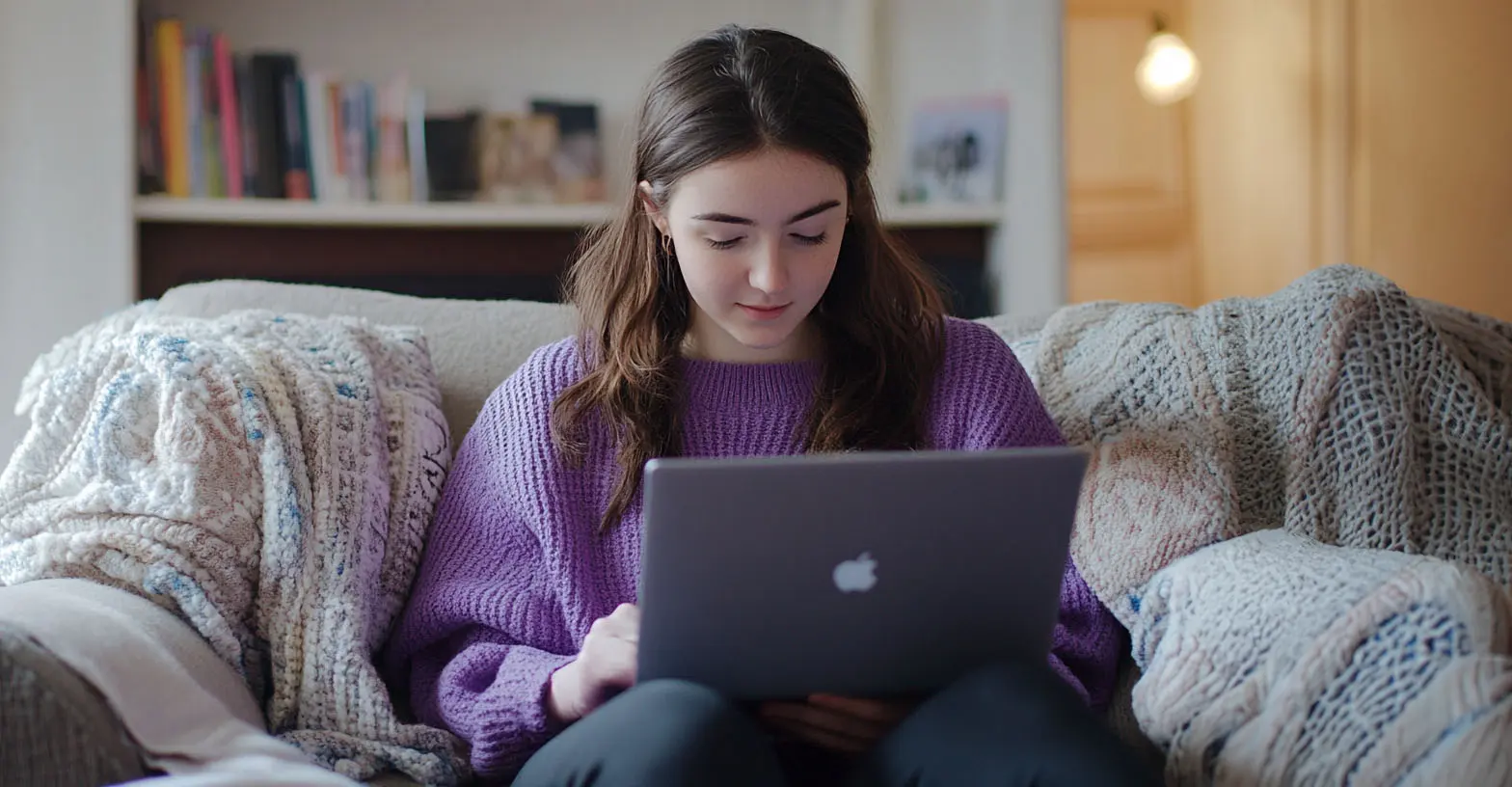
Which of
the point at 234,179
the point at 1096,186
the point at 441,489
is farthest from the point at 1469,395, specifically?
the point at 1096,186

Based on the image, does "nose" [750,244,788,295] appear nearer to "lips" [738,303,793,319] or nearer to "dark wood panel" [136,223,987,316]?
"lips" [738,303,793,319]

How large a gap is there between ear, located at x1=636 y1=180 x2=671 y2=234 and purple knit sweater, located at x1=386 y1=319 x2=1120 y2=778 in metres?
0.14

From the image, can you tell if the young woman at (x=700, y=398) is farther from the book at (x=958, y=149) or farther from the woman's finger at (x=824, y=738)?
the book at (x=958, y=149)

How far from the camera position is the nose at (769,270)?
1.11m

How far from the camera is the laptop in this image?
82cm

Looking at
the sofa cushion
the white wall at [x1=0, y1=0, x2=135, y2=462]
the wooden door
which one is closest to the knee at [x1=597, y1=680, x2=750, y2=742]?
the sofa cushion

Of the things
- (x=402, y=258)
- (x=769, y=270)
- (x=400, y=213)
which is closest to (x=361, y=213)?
(x=400, y=213)

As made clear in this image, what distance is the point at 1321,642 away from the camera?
90 cm

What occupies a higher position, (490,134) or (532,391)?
(490,134)

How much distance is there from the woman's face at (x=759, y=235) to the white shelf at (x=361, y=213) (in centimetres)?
121

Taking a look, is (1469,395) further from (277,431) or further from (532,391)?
(277,431)

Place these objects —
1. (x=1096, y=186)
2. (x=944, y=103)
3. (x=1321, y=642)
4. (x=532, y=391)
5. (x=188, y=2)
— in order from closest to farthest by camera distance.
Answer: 1. (x=1321, y=642)
2. (x=532, y=391)
3. (x=188, y=2)
4. (x=944, y=103)
5. (x=1096, y=186)

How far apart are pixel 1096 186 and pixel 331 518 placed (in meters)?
3.22

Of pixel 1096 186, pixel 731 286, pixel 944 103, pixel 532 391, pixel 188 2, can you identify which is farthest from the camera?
pixel 1096 186
